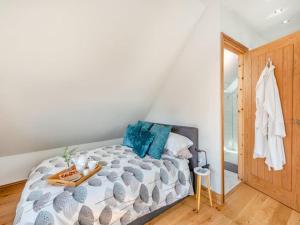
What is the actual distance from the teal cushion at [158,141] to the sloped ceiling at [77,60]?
0.91 meters

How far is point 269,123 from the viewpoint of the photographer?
6.72 ft

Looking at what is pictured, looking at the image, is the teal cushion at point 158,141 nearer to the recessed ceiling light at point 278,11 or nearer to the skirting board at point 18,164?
the skirting board at point 18,164

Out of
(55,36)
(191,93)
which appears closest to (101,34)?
(55,36)

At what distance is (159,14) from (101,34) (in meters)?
0.76

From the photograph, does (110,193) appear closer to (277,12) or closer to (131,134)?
(131,134)

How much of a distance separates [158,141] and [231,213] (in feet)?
3.99

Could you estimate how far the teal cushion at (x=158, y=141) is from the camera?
2.10 meters

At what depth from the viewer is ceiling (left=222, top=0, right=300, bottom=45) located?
6.41 ft

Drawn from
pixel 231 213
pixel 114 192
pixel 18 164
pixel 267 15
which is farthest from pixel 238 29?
pixel 18 164

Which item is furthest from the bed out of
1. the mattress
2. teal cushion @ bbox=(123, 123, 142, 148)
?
teal cushion @ bbox=(123, 123, 142, 148)

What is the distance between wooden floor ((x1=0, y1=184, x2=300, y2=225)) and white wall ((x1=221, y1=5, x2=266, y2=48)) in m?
2.25

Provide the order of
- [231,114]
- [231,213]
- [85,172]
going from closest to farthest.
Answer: [85,172], [231,213], [231,114]

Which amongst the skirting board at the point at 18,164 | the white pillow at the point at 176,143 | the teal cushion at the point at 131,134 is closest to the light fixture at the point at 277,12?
the white pillow at the point at 176,143

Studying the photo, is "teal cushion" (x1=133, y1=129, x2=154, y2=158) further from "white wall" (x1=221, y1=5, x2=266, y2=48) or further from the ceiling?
the ceiling
